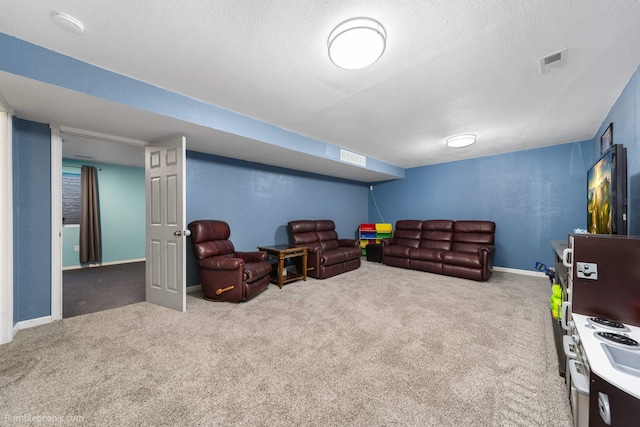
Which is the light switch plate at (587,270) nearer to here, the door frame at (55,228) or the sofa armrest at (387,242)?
the sofa armrest at (387,242)

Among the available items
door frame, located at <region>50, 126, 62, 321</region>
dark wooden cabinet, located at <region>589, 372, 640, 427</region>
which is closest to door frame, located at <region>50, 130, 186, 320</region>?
door frame, located at <region>50, 126, 62, 321</region>

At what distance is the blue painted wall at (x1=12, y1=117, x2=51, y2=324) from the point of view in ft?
7.60

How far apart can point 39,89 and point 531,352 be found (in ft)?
14.5

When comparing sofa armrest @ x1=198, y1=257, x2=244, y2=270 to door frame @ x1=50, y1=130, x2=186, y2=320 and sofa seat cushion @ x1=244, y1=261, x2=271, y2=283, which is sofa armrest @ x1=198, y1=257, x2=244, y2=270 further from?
door frame @ x1=50, y1=130, x2=186, y2=320

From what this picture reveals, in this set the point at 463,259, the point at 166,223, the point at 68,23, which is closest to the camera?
the point at 68,23

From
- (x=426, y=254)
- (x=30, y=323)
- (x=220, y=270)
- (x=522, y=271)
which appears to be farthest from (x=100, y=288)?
(x=522, y=271)

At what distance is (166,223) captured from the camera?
2.91m

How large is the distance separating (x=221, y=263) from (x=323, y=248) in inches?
75.3

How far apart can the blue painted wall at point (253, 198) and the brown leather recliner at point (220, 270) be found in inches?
18.1

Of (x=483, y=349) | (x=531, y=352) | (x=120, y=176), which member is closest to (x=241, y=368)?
(x=483, y=349)

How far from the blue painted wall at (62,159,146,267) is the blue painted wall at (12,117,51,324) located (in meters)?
3.22

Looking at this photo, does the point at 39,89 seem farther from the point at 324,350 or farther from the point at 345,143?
the point at 345,143

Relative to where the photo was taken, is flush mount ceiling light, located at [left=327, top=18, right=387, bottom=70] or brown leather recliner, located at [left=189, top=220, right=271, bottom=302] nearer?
flush mount ceiling light, located at [left=327, top=18, right=387, bottom=70]

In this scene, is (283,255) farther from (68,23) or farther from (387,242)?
(68,23)
